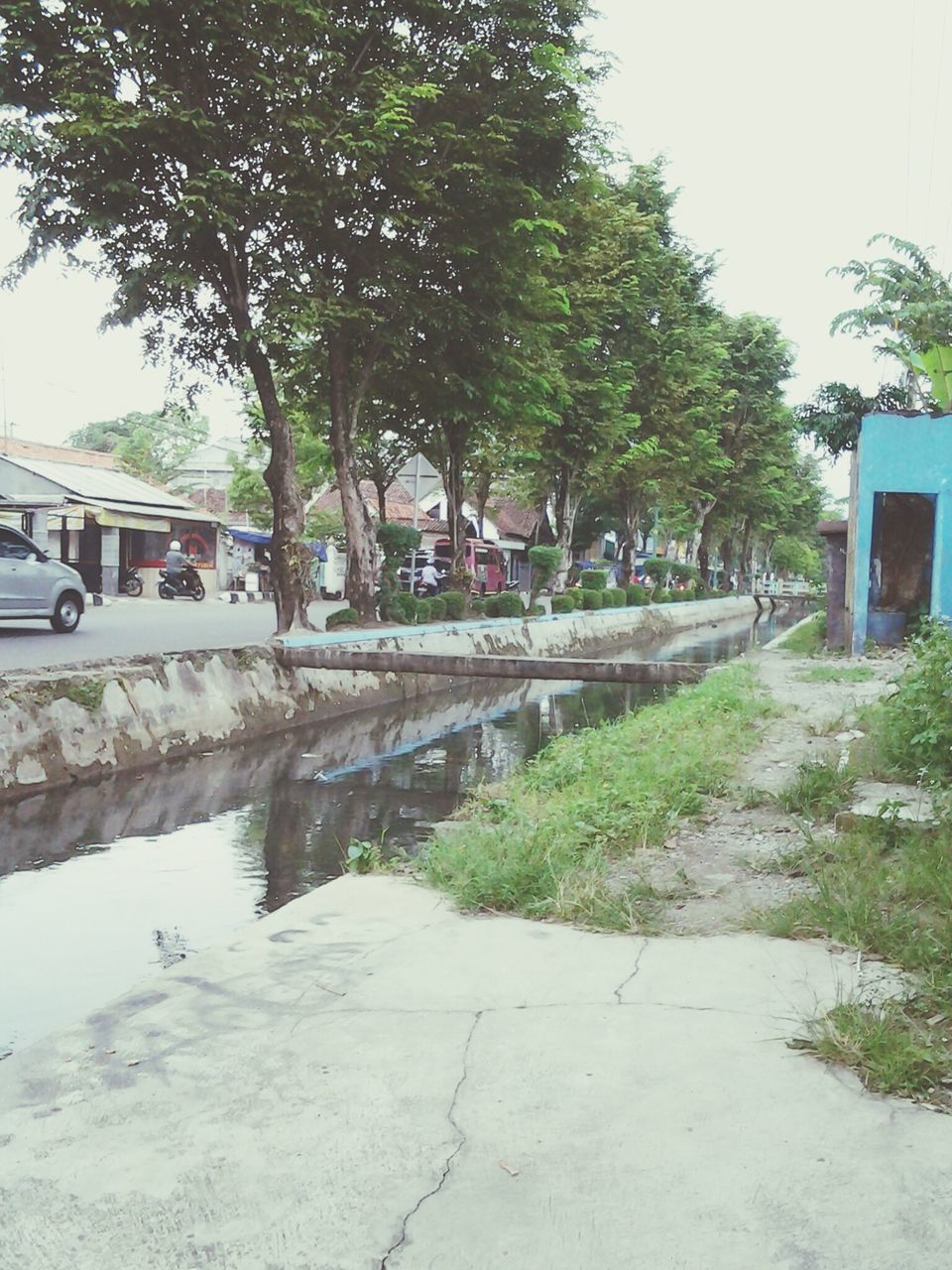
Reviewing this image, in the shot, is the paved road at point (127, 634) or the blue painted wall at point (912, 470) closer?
the paved road at point (127, 634)

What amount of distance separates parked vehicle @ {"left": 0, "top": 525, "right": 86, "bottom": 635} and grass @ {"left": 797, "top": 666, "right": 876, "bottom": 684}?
35.7 feet

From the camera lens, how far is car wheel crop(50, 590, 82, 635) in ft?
56.5

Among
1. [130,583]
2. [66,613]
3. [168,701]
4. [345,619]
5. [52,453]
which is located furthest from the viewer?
[52,453]

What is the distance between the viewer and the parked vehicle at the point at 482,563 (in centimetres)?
3872

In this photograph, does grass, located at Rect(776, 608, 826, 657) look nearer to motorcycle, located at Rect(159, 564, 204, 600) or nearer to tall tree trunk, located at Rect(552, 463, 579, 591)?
tall tree trunk, located at Rect(552, 463, 579, 591)

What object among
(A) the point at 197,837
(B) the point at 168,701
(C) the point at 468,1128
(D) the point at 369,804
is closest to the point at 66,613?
(B) the point at 168,701

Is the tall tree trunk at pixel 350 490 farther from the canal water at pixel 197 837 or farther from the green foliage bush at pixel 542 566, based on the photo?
the green foliage bush at pixel 542 566

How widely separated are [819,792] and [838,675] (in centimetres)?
733

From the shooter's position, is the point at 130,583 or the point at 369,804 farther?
the point at 130,583

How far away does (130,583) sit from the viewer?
3297 centimetres

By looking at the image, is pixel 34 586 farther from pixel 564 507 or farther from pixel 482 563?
pixel 482 563

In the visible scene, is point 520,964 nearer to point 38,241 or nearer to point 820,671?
point 820,671

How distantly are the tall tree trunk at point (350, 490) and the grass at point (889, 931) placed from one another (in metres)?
Answer: 13.4

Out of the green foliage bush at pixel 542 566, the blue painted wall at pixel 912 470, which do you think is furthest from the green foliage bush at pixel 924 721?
the green foliage bush at pixel 542 566
